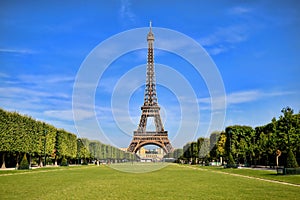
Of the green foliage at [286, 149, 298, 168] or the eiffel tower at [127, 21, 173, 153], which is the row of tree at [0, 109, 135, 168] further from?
the green foliage at [286, 149, 298, 168]

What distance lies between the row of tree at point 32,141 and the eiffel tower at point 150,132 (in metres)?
12.1

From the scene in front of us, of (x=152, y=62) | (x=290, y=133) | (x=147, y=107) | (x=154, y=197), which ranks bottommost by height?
(x=154, y=197)

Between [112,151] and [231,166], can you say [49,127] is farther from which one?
[112,151]

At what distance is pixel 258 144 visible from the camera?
55938 mm

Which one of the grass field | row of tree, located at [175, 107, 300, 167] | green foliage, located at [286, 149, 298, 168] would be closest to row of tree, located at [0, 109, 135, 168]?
the grass field

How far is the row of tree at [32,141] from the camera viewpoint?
4394cm

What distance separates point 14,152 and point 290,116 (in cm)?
3303

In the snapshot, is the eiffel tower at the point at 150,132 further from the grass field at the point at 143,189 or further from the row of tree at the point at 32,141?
the grass field at the point at 143,189

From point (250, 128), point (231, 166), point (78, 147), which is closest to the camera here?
point (231, 166)

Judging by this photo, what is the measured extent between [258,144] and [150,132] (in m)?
33.0

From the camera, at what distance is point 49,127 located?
59094 mm

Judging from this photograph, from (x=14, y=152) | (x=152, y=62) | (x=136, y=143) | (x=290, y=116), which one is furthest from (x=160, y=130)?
(x=290, y=116)

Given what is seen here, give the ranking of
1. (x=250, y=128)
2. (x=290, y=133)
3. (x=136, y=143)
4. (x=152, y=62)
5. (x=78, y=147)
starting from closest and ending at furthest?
1. (x=290, y=133)
2. (x=250, y=128)
3. (x=78, y=147)
4. (x=136, y=143)
5. (x=152, y=62)

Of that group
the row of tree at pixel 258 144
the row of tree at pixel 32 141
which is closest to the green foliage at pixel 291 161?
the row of tree at pixel 258 144
